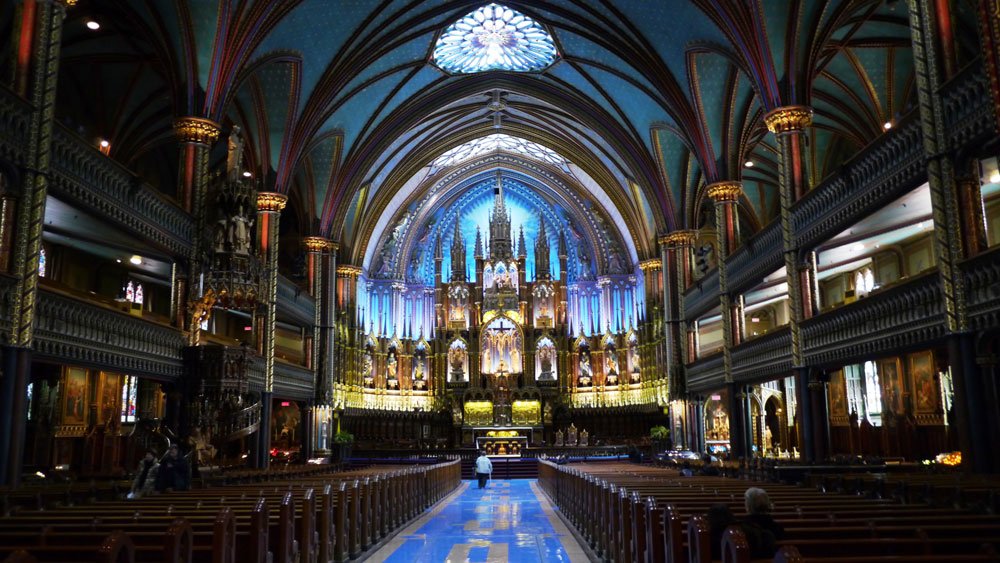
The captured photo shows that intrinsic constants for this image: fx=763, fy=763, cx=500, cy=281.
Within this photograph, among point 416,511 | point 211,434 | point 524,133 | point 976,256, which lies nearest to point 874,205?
point 976,256

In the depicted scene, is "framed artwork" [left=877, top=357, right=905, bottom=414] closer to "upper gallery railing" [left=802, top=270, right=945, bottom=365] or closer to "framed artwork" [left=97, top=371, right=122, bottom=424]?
"upper gallery railing" [left=802, top=270, right=945, bottom=365]

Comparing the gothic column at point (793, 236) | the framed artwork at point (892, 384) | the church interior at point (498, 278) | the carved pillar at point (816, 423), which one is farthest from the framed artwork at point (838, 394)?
the carved pillar at point (816, 423)

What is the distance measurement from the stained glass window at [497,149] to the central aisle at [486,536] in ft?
79.8

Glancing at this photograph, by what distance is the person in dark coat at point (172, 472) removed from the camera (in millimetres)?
11500

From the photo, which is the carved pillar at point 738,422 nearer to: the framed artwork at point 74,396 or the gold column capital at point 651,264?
the gold column capital at point 651,264

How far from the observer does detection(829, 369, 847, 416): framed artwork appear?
93.8ft

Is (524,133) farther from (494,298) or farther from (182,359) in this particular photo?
(182,359)

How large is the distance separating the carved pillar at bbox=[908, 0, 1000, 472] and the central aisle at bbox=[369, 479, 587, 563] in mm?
6415

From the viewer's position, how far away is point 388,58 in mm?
28125

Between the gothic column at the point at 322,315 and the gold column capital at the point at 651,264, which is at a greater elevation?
the gold column capital at the point at 651,264

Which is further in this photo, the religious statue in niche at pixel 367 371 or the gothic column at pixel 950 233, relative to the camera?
the religious statue in niche at pixel 367 371

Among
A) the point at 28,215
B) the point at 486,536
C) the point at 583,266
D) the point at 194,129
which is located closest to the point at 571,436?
the point at 583,266

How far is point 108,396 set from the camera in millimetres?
25078

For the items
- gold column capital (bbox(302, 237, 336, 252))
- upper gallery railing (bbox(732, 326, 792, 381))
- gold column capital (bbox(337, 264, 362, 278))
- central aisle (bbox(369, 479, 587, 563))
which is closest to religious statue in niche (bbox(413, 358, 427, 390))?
gold column capital (bbox(337, 264, 362, 278))
